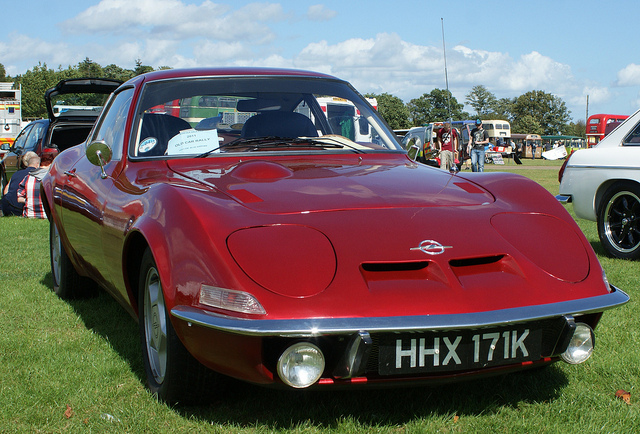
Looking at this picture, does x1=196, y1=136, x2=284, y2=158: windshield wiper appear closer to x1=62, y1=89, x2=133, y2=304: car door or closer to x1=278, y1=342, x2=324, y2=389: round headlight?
x1=62, y1=89, x2=133, y2=304: car door

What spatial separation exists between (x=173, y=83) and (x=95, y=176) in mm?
688

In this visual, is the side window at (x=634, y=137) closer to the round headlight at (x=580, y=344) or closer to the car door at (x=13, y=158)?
the round headlight at (x=580, y=344)

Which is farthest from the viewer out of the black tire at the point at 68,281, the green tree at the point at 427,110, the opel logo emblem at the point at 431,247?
the green tree at the point at 427,110

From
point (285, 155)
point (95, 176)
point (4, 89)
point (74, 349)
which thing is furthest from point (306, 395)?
point (4, 89)

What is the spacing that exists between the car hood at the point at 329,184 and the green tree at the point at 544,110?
114 metres

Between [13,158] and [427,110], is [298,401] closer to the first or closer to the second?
[13,158]

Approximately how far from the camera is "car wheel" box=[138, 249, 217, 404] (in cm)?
258

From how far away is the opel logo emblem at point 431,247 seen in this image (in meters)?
2.49

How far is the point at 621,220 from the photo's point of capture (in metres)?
6.61

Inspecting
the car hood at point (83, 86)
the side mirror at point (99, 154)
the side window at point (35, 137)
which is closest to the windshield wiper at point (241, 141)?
the side mirror at point (99, 154)

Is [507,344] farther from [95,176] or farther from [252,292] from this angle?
[95,176]

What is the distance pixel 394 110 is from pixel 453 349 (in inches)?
4716

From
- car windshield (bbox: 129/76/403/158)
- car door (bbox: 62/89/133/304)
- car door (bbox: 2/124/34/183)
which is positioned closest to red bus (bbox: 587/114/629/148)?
car door (bbox: 2/124/34/183)

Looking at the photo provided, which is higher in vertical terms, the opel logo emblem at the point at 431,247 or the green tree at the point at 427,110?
the opel logo emblem at the point at 431,247
